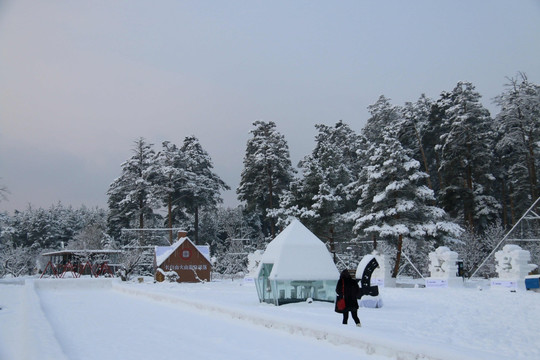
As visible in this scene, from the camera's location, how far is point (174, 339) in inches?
475

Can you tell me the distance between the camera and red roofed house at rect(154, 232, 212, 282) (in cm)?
4400

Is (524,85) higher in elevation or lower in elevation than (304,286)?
higher

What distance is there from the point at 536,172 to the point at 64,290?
37.7 metres

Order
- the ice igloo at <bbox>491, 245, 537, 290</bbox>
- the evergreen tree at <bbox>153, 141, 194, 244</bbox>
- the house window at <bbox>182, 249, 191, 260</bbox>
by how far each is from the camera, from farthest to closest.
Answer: the evergreen tree at <bbox>153, 141, 194, 244</bbox> < the house window at <bbox>182, 249, 191, 260</bbox> < the ice igloo at <bbox>491, 245, 537, 290</bbox>

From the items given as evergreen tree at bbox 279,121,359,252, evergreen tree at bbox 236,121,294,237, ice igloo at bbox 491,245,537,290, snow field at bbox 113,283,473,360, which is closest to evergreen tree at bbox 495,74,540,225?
evergreen tree at bbox 279,121,359,252

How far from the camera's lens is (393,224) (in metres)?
35.7

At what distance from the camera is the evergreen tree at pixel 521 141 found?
39.2 meters

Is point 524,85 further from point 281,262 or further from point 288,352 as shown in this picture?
point 288,352

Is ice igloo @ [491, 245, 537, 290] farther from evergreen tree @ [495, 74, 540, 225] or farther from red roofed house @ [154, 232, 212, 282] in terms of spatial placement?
red roofed house @ [154, 232, 212, 282]

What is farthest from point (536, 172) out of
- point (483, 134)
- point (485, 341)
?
point (485, 341)

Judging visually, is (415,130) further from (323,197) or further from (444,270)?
(444,270)

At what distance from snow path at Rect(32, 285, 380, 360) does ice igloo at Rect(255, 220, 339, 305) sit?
132 inches

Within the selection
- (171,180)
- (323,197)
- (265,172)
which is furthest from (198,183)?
(323,197)

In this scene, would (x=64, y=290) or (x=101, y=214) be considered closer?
(x=64, y=290)
